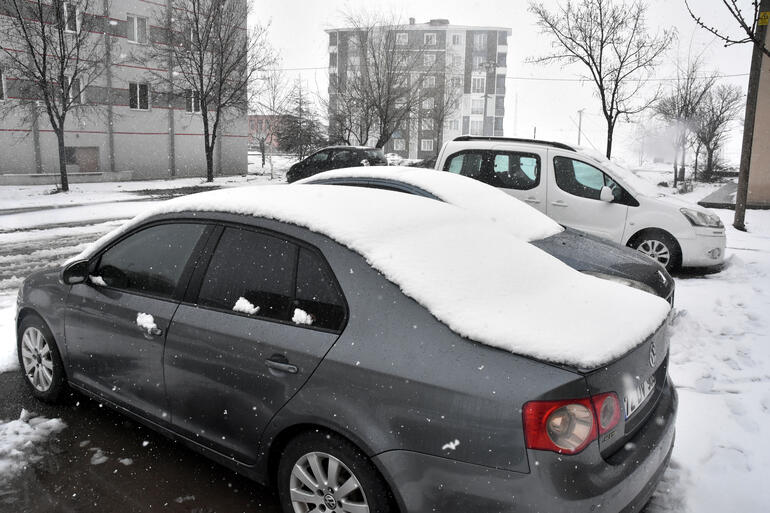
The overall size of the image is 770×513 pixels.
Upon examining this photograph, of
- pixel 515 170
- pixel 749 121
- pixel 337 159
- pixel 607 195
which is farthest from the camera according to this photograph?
pixel 337 159

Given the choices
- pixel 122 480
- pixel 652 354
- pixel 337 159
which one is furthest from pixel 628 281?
pixel 337 159

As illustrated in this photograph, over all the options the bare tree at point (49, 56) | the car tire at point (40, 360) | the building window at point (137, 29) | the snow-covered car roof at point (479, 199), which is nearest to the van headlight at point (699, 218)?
the snow-covered car roof at point (479, 199)

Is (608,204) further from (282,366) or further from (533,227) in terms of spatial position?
(282,366)

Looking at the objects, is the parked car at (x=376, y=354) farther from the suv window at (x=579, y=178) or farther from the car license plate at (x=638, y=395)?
the suv window at (x=579, y=178)

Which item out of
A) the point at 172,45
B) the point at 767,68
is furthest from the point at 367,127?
the point at 767,68

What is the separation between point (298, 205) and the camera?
2828 millimetres

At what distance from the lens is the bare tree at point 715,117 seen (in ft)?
95.6

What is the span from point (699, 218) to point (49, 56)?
848 inches

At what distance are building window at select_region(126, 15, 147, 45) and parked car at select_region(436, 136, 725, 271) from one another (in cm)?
2506

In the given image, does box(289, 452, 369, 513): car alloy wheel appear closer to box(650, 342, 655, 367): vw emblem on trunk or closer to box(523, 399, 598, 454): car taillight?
box(523, 399, 598, 454): car taillight

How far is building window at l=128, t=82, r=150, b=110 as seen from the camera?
27484 millimetres

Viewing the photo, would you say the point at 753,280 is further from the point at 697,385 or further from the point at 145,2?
the point at 145,2

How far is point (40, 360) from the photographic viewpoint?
12.5ft

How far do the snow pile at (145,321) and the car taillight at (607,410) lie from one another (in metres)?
2.14
